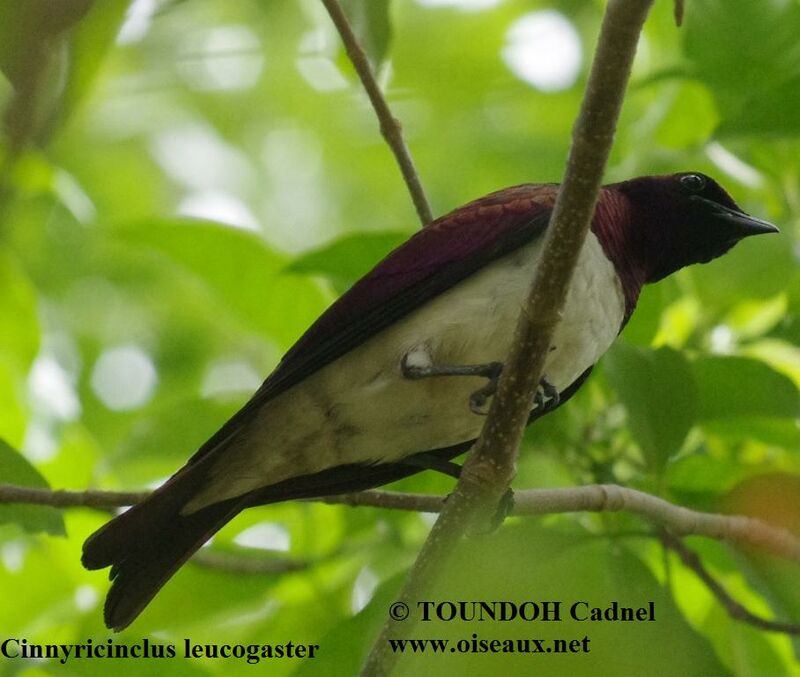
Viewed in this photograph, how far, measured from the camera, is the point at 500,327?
3.53 m

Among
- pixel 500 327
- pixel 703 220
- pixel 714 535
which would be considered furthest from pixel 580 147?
pixel 703 220

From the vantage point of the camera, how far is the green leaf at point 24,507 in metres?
3.22

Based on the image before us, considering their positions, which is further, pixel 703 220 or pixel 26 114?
pixel 703 220

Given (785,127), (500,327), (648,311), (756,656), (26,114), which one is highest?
(785,127)

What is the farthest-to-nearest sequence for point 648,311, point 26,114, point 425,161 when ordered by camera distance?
point 425,161 < point 648,311 < point 26,114

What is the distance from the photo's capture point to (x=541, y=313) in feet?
8.93

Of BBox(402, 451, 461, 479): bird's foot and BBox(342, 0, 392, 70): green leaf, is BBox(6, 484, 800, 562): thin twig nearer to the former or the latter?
BBox(402, 451, 461, 479): bird's foot

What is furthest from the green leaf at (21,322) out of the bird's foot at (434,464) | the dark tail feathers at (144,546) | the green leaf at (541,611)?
the green leaf at (541,611)

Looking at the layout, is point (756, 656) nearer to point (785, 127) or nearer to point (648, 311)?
point (648, 311)

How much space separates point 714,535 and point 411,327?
1.03 m

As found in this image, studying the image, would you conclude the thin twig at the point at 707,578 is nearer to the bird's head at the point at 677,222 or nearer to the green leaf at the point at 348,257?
the bird's head at the point at 677,222

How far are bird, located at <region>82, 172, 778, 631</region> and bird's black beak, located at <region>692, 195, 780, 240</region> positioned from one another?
1.60 feet

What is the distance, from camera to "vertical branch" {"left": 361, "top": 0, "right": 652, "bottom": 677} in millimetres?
2295

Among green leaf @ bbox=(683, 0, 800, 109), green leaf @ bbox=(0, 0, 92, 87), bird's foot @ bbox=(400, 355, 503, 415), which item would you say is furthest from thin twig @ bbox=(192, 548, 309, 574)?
green leaf @ bbox=(0, 0, 92, 87)
